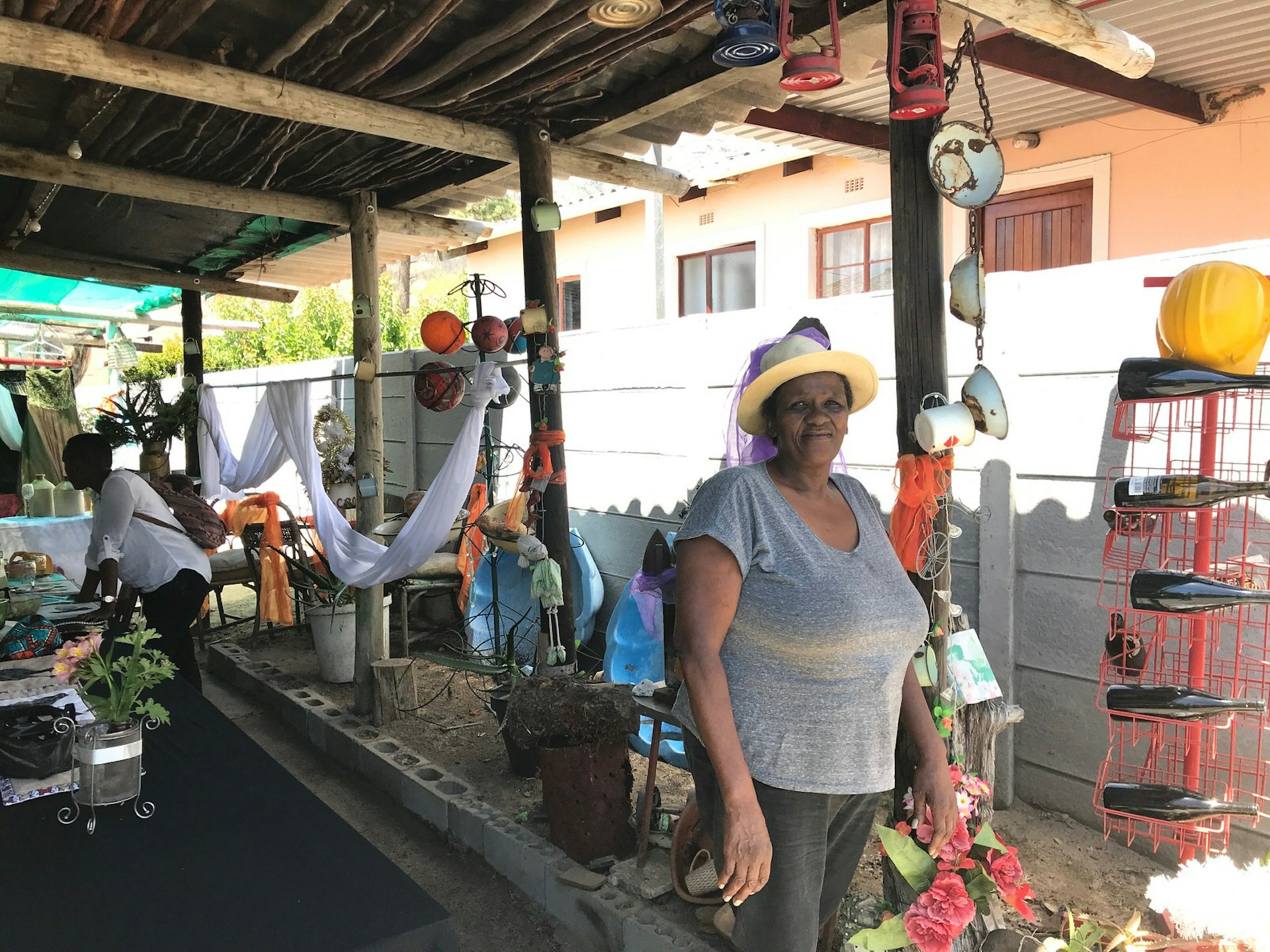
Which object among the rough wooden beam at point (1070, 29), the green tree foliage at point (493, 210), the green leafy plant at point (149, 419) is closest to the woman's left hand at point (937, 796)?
the rough wooden beam at point (1070, 29)

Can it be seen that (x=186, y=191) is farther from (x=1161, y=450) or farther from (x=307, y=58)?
(x=1161, y=450)

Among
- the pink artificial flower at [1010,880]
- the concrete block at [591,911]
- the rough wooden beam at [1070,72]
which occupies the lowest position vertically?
the concrete block at [591,911]

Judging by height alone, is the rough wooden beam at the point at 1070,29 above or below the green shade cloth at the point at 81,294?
below

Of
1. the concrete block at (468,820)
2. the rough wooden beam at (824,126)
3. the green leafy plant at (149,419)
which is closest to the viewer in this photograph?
the concrete block at (468,820)

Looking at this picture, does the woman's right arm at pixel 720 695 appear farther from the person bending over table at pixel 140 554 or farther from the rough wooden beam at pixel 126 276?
the rough wooden beam at pixel 126 276

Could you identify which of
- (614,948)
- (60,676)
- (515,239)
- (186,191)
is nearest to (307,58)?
(186,191)

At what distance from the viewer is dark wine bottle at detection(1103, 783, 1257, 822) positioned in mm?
2289

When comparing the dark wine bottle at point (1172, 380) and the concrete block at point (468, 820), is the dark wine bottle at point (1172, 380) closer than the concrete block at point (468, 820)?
Yes

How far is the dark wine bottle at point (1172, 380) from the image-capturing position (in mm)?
2170

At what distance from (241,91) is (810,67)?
2191mm

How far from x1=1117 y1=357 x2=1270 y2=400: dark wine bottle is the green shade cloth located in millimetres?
7671

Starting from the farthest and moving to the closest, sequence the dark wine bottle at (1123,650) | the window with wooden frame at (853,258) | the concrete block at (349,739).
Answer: the window with wooden frame at (853,258) < the concrete block at (349,739) < the dark wine bottle at (1123,650)

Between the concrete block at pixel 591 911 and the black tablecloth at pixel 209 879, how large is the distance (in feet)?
4.18

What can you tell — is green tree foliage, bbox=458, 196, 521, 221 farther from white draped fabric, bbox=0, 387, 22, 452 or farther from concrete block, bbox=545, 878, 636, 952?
concrete block, bbox=545, 878, 636, 952
